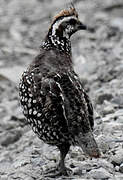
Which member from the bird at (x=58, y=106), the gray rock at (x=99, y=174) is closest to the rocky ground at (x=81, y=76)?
the gray rock at (x=99, y=174)

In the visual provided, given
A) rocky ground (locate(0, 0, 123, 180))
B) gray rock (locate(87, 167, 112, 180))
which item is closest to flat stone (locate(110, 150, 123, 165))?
rocky ground (locate(0, 0, 123, 180))

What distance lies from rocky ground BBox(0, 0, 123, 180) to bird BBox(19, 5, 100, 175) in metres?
0.48

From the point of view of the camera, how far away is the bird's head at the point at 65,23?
7332mm

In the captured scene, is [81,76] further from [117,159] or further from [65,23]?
[117,159]

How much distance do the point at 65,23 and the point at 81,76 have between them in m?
4.48

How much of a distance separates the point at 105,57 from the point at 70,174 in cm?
679

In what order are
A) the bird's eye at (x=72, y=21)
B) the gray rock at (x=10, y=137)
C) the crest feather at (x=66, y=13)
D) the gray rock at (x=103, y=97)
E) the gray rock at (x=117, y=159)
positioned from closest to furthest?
the gray rock at (x=117, y=159) < the crest feather at (x=66, y=13) < the bird's eye at (x=72, y=21) < the gray rock at (x=10, y=137) < the gray rock at (x=103, y=97)

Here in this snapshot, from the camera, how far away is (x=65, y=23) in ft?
24.2

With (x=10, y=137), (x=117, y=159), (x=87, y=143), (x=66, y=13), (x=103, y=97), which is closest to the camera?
(x=87, y=143)

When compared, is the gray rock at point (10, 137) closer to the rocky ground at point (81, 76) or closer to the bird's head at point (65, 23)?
the rocky ground at point (81, 76)

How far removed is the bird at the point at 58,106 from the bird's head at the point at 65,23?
0.45 m

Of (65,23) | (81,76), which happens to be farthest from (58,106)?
(81,76)

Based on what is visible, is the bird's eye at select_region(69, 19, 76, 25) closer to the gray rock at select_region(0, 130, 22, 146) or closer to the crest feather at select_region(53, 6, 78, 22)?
the crest feather at select_region(53, 6, 78, 22)

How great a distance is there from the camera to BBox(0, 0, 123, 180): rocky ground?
23.6 ft
